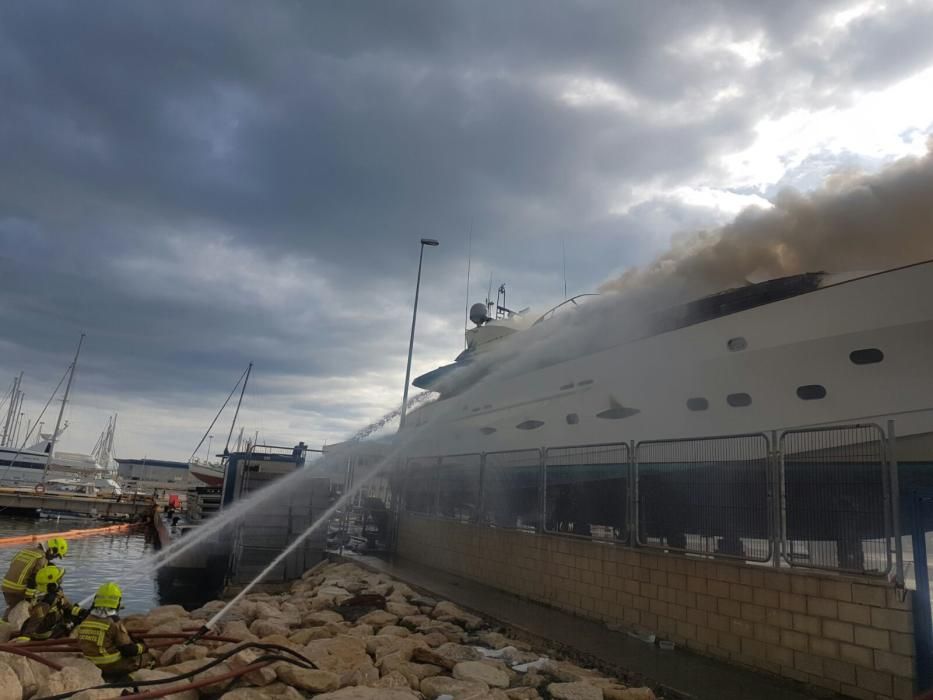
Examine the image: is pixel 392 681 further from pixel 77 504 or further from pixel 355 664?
pixel 77 504

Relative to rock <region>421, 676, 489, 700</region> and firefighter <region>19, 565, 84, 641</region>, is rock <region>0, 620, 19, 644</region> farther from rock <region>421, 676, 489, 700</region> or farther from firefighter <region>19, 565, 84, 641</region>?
rock <region>421, 676, 489, 700</region>

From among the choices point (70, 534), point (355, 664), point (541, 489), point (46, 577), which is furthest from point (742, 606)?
point (70, 534)

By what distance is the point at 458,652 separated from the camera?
8578mm

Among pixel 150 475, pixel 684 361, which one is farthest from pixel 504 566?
pixel 150 475

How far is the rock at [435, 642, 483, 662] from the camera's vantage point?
27.6ft

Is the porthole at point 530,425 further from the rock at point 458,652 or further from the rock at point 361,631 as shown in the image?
the rock at point 458,652

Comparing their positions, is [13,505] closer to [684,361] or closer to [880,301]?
[684,361]

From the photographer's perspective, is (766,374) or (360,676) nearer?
(360,676)

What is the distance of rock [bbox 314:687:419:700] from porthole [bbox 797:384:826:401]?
842cm

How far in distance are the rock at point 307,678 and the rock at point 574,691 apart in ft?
8.77

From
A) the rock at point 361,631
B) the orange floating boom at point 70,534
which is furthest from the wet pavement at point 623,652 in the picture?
the orange floating boom at point 70,534

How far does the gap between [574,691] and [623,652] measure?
1.76 metres

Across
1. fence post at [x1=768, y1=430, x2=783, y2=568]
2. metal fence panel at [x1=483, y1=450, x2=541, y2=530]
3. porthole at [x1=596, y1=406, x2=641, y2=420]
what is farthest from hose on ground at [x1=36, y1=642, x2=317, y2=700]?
porthole at [x1=596, y1=406, x2=641, y2=420]

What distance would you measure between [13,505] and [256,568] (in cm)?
3106
